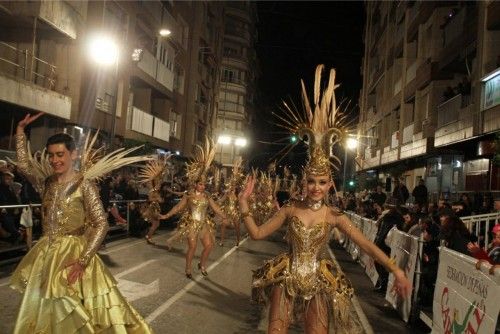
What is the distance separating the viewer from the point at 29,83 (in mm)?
18219

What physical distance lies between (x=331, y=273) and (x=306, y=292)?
302 millimetres

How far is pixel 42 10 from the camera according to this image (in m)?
18.5

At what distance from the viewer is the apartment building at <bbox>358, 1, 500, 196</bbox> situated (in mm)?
18484

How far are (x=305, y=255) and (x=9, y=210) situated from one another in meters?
8.41

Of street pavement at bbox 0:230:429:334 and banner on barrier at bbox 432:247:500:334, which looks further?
street pavement at bbox 0:230:429:334

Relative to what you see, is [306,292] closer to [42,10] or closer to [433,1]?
[42,10]

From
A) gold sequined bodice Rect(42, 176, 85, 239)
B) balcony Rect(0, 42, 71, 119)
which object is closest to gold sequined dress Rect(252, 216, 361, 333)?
gold sequined bodice Rect(42, 176, 85, 239)

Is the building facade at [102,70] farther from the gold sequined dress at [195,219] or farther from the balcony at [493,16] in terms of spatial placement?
the balcony at [493,16]

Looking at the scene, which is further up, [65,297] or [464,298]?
[65,297]

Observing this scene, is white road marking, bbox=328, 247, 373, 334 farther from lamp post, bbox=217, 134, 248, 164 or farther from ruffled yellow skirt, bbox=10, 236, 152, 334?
lamp post, bbox=217, 134, 248, 164

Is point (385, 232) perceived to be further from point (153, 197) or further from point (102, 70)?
point (102, 70)

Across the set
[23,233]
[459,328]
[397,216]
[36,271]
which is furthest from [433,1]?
[36,271]

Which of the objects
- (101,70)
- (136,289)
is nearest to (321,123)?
(136,289)

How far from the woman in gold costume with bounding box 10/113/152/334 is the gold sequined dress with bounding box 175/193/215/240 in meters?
6.30
